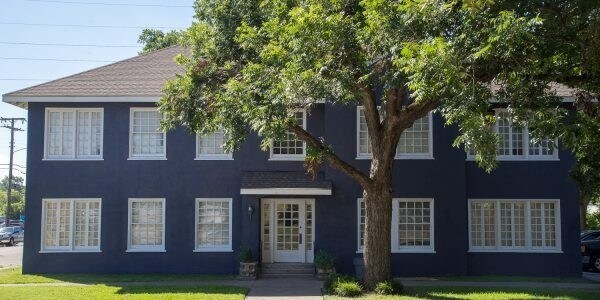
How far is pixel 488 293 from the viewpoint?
15.3 meters

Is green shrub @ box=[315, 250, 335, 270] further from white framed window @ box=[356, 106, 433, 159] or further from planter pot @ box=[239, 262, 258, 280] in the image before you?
white framed window @ box=[356, 106, 433, 159]

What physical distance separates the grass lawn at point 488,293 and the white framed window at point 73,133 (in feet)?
32.4

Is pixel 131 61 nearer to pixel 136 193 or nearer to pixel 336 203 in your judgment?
pixel 136 193

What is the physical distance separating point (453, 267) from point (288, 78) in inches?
390

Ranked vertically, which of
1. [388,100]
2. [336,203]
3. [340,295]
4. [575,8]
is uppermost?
[575,8]

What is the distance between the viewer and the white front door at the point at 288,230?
64.5 feet

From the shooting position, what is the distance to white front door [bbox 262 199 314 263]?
1966 cm

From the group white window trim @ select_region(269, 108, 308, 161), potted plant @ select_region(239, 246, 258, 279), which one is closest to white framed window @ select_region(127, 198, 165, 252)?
potted plant @ select_region(239, 246, 258, 279)

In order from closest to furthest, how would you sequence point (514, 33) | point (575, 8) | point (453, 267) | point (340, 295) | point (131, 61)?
1. point (514, 33)
2. point (575, 8)
3. point (340, 295)
4. point (453, 267)
5. point (131, 61)

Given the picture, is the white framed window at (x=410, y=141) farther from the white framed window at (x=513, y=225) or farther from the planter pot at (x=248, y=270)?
the planter pot at (x=248, y=270)

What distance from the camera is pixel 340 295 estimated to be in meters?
14.6

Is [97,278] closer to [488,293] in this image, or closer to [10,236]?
[488,293]

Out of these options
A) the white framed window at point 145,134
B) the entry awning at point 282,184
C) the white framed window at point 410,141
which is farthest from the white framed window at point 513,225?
the white framed window at point 145,134

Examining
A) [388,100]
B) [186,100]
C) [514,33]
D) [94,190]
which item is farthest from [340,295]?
[94,190]
